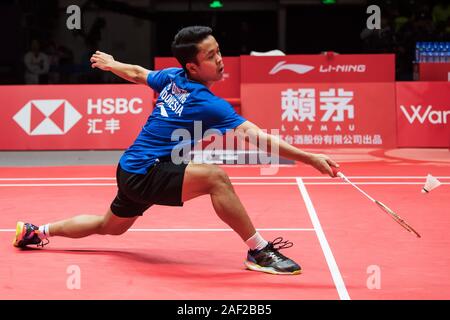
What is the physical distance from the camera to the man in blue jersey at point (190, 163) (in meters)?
4.07

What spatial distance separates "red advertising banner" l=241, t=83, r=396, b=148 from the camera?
1070cm

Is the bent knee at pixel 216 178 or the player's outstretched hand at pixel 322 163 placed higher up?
the player's outstretched hand at pixel 322 163

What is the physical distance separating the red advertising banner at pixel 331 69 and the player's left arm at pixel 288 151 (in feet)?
23.0

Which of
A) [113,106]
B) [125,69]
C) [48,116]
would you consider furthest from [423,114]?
[125,69]

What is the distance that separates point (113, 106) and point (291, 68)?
277 centimetres

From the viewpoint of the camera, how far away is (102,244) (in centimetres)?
491

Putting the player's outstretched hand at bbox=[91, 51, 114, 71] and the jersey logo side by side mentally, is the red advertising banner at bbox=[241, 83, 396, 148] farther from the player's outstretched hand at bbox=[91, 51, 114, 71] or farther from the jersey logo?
the jersey logo

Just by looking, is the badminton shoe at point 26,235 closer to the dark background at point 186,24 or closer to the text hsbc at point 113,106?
the text hsbc at point 113,106

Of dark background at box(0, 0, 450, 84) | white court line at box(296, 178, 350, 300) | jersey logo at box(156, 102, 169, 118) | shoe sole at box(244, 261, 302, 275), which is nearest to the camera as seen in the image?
white court line at box(296, 178, 350, 300)

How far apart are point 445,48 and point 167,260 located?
8.68m
